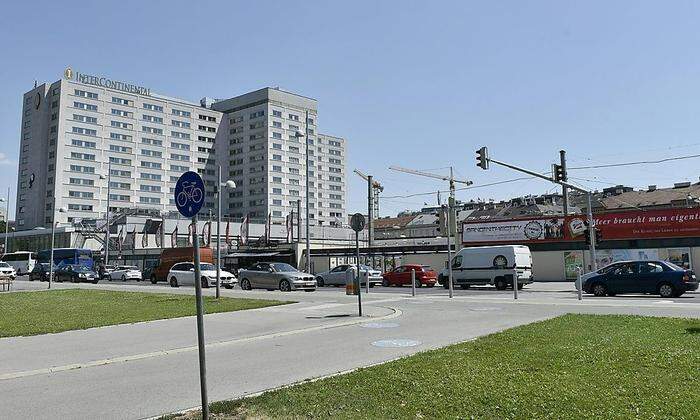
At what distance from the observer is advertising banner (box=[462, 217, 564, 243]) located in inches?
1757

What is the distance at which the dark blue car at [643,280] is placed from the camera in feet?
74.8

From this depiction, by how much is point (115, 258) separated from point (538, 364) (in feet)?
255

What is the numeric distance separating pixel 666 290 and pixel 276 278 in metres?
18.6

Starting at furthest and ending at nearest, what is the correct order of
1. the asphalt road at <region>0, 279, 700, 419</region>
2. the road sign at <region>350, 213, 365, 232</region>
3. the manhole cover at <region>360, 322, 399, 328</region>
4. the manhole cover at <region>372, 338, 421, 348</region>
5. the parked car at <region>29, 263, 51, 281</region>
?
the parked car at <region>29, 263, 51, 281</region> → the road sign at <region>350, 213, 365, 232</region> → the manhole cover at <region>360, 322, 399, 328</region> → the manhole cover at <region>372, 338, 421, 348</region> → the asphalt road at <region>0, 279, 700, 419</region>

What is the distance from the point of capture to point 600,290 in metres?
24.6

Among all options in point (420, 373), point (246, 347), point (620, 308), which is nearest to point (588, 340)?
point (420, 373)

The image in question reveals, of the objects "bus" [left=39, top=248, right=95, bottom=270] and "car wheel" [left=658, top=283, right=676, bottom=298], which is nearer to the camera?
"car wheel" [left=658, top=283, right=676, bottom=298]

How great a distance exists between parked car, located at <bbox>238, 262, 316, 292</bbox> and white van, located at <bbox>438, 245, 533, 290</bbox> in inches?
363

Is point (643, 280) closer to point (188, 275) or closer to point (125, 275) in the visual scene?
point (188, 275)

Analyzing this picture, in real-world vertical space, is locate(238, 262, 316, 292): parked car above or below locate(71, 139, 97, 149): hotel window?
below

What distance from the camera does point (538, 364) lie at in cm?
738

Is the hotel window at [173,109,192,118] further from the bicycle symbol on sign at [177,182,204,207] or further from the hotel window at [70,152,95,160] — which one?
the bicycle symbol on sign at [177,182,204,207]

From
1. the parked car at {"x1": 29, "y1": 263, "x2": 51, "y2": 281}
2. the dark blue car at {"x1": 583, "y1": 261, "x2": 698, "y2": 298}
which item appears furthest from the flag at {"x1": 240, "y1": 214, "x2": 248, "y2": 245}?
the dark blue car at {"x1": 583, "y1": 261, "x2": 698, "y2": 298}

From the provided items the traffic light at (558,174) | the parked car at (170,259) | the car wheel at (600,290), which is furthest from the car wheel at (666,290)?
the parked car at (170,259)
